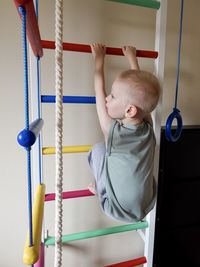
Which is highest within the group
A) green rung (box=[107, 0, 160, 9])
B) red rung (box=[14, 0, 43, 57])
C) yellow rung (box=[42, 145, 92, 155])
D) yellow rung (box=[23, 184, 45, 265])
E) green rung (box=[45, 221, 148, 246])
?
green rung (box=[107, 0, 160, 9])

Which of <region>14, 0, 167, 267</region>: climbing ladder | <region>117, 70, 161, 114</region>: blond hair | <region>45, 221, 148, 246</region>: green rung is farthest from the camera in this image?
<region>45, 221, 148, 246</region>: green rung

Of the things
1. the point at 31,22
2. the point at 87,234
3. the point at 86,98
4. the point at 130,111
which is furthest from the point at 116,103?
the point at 87,234

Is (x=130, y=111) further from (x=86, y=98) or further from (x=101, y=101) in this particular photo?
(x=86, y=98)

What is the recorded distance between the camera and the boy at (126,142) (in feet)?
2.24

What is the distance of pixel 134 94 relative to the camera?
67 centimetres

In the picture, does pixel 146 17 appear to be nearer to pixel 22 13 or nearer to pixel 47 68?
pixel 47 68

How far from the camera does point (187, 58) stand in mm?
1210

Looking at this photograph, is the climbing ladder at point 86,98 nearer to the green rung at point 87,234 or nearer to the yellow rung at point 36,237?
the green rung at point 87,234

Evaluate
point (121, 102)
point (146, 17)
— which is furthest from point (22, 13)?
point (146, 17)

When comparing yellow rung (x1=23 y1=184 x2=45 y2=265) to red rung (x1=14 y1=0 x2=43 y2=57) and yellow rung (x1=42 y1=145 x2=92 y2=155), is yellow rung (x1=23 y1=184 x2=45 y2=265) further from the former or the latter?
red rung (x1=14 y1=0 x2=43 y2=57)

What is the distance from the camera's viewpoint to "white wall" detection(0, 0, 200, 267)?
99cm

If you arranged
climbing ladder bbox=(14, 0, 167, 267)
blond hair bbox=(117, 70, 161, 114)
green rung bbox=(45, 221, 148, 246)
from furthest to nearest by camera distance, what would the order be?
1. green rung bbox=(45, 221, 148, 246)
2. climbing ladder bbox=(14, 0, 167, 267)
3. blond hair bbox=(117, 70, 161, 114)

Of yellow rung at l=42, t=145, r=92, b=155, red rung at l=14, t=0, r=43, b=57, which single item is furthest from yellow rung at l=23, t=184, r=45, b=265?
red rung at l=14, t=0, r=43, b=57

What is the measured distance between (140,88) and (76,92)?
1.50ft
